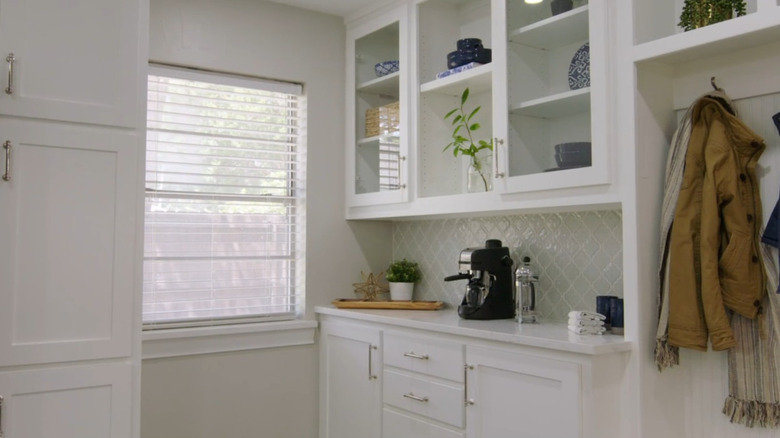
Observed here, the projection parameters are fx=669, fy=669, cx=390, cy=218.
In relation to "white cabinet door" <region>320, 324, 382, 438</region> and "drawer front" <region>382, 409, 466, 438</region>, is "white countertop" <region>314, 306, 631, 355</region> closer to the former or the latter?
"white cabinet door" <region>320, 324, 382, 438</region>

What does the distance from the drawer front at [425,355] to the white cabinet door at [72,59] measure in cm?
147

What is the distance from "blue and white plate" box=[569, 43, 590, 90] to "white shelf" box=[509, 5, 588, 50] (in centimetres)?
5

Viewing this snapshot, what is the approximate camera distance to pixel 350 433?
3.37 metres

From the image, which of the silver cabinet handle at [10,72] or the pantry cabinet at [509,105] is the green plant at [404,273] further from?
the silver cabinet handle at [10,72]

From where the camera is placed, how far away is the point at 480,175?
3002 mm

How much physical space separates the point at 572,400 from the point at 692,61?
127 cm

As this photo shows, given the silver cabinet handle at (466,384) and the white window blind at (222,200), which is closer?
the silver cabinet handle at (466,384)

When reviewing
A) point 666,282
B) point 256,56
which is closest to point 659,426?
point 666,282

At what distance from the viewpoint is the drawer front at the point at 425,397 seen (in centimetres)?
268

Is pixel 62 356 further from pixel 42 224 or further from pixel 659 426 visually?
pixel 659 426

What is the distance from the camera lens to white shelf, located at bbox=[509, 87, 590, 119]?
2.46m

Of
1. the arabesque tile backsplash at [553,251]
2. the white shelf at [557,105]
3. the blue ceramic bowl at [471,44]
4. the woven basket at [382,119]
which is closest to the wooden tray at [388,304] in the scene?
the arabesque tile backsplash at [553,251]

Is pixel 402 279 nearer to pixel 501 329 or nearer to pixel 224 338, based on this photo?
pixel 224 338

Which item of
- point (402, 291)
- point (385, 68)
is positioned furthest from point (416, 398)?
point (385, 68)
